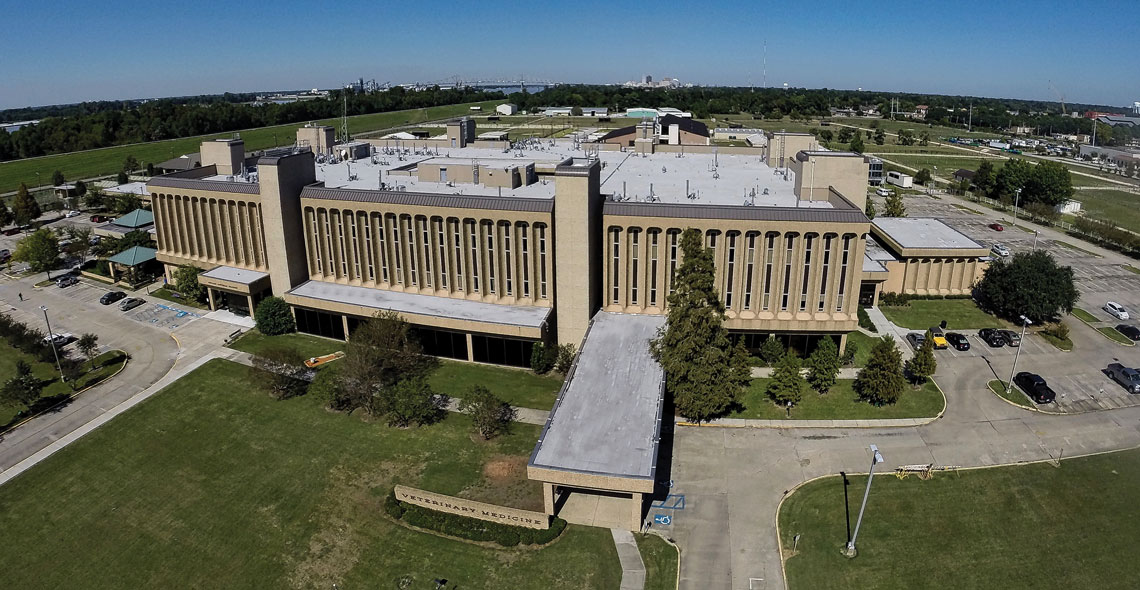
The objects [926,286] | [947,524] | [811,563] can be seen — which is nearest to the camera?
[811,563]

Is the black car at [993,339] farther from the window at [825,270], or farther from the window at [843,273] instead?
the window at [825,270]

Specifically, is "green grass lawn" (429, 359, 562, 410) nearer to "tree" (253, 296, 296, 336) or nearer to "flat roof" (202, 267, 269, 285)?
"tree" (253, 296, 296, 336)

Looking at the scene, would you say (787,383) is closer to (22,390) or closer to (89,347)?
(22,390)

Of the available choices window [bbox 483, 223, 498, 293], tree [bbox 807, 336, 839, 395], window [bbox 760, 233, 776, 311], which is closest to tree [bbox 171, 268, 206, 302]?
window [bbox 483, 223, 498, 293]

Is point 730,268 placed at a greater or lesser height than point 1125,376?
greater

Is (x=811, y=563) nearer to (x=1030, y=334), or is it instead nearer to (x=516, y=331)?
(x=516, y=331)

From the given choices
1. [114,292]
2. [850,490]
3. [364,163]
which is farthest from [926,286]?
[114,292]

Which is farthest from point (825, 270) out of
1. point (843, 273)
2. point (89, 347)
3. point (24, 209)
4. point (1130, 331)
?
point (24, 209)
